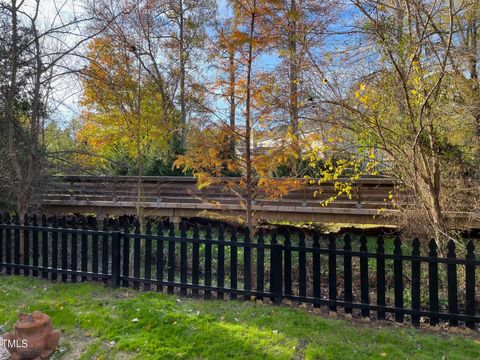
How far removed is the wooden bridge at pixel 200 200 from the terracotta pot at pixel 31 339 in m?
7.08

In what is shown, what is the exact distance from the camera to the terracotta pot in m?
2.88

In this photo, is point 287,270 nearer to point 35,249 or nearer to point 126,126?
point 35,249

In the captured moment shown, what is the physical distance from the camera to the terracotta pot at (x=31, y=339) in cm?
288

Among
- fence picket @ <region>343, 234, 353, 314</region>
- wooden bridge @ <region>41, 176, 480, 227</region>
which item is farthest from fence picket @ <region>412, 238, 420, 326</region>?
wooden bridge @ <region>41, 176, 480, 227</region>

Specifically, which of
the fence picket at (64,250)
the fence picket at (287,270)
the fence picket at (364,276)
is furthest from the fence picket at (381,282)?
the fence picket at (64,250)

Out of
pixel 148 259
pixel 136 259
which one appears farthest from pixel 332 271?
pixel 136 259

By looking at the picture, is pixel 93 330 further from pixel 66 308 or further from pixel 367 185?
pixel 367 185

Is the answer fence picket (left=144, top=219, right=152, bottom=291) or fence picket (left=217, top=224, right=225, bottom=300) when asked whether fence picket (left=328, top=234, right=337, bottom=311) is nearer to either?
fence picket (left=217, top=224, right=225, bottom=300)

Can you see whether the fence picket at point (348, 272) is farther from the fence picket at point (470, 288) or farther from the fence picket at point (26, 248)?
the fence picket at point (26, 248)

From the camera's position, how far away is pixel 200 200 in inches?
519

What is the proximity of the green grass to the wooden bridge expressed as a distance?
6072 mm

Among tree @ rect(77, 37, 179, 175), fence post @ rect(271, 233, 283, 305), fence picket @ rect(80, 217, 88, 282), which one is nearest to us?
fence post @ rect(271, 233, 283, 305)

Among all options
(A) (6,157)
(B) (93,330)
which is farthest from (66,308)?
(A) (6,157)

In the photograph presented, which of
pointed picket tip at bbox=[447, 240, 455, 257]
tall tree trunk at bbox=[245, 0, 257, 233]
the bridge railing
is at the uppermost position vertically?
→ tall tree trunk at bbox=[245, 0, 257, 233]
